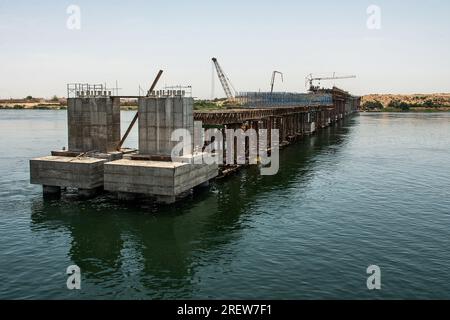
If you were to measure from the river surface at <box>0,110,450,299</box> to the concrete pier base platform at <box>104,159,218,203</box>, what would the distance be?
5.04 ft

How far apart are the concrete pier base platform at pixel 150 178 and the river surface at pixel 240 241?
154cm

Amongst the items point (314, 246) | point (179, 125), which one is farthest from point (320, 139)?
point (314, 246)

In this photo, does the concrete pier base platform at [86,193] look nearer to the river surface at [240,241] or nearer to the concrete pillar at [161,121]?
the river surface at [240,241]

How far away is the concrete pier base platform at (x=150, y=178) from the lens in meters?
37.7

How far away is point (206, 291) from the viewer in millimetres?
23078

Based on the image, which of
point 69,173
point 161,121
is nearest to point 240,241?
point 161,121

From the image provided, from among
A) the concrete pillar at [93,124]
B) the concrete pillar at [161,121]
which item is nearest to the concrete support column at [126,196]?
the concrete pillar at [161,121]

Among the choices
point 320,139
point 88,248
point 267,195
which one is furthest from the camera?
point 320,139

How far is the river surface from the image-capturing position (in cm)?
2347

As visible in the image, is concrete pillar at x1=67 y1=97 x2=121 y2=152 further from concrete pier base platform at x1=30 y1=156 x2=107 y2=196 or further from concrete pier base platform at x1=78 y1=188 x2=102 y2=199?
concrete pier base platform at x1=78 y1=188 x2=102 y2=199

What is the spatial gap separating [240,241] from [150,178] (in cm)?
1146

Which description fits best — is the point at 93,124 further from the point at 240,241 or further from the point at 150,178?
the point at 240,241

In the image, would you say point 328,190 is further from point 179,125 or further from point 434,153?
point 434,153

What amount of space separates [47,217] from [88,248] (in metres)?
8.82
